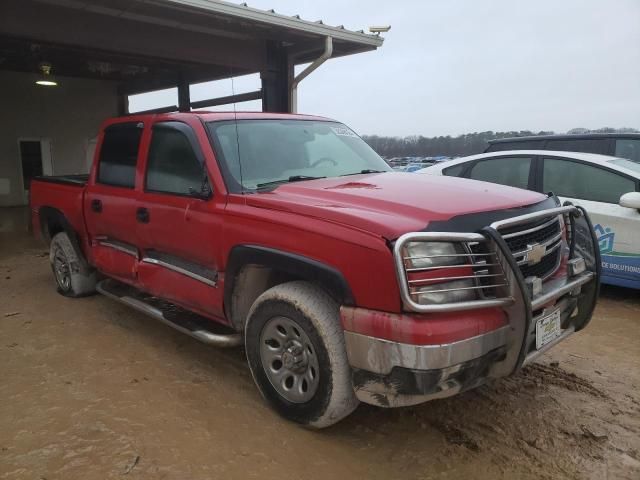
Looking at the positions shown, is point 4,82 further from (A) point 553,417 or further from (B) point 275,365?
(A) point 553,417

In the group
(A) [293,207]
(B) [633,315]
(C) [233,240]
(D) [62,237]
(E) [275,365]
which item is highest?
(A) [293,207]

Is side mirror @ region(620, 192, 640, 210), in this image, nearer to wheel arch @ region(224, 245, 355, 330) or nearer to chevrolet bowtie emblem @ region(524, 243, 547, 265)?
chevrolet bowtie emblem @ region(524, 243, 547, 265)

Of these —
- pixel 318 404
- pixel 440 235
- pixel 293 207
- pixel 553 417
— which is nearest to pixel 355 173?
pixel 293 207

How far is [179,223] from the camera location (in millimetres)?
3492

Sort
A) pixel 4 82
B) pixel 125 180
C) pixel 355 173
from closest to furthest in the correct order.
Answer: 1. pixel 355 173
2. pixel 125 180
3. pixel 4 82

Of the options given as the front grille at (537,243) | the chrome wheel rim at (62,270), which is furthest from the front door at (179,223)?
the chrome wheel rim at (62,270)

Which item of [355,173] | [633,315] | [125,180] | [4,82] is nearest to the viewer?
[355,173]

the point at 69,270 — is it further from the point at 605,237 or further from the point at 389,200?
the point at 605,237

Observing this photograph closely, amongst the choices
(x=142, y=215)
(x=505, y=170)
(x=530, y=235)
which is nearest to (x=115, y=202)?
(x=142, y=215)

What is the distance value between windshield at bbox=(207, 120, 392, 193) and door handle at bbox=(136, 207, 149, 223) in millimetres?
847

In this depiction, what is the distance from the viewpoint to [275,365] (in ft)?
9.85

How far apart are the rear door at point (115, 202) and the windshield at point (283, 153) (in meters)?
1.03

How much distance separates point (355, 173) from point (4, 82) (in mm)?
13025

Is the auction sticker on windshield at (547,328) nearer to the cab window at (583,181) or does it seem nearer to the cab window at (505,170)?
the cab window at (583,181)
